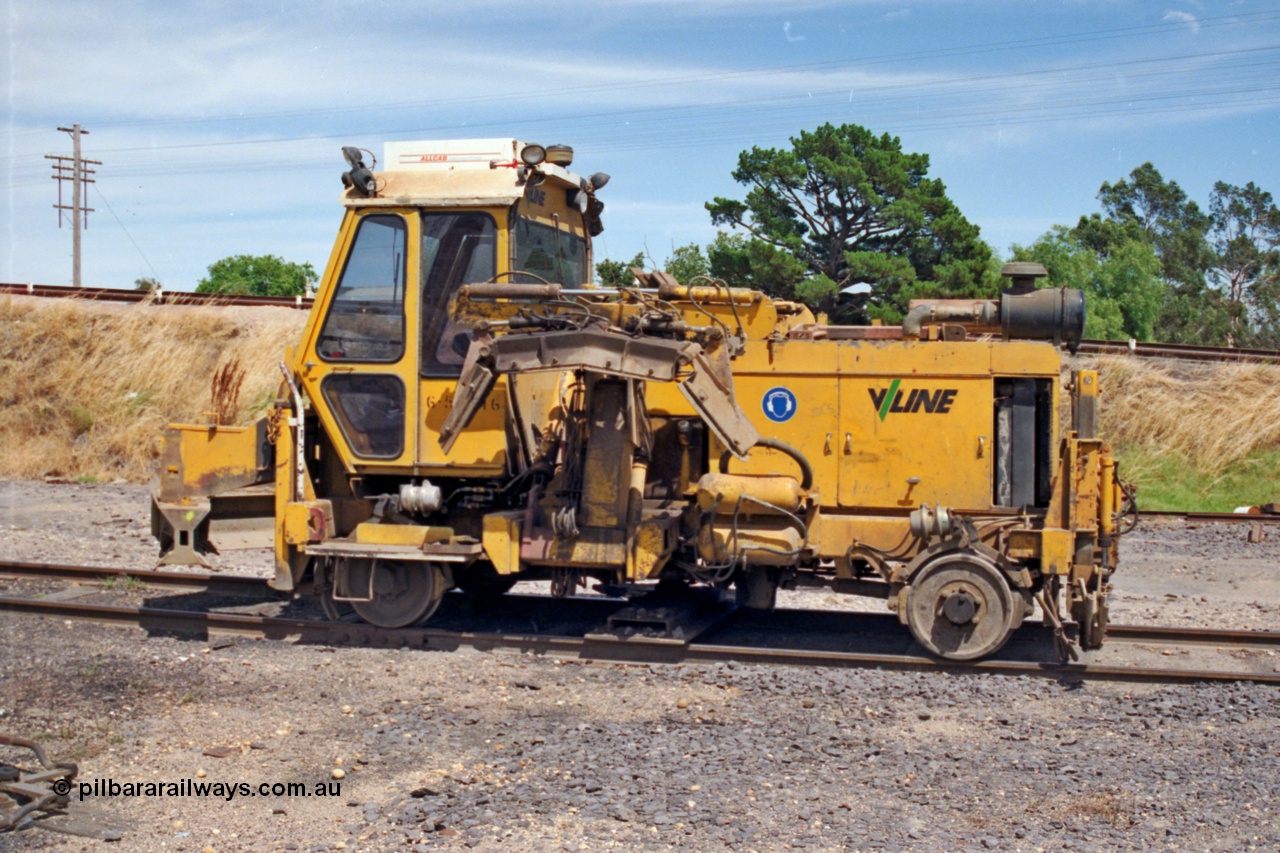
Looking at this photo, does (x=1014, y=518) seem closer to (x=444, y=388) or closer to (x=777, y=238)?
(x=444, y=388)

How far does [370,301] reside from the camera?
7922 mm

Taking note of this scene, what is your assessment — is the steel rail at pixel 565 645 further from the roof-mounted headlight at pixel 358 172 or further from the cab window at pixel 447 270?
the roof-mounted headlight at pixel 358 172

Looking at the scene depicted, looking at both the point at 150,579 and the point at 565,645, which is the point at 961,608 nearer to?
the point at 565,645

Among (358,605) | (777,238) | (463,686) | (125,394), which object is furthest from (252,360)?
(463,686)

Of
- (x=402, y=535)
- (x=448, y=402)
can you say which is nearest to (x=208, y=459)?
(x=402, y=535)

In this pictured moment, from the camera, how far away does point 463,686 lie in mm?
6801

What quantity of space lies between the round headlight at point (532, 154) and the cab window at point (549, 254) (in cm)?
42

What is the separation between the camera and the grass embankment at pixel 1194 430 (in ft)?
59.5

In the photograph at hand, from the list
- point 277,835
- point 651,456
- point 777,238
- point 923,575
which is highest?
point 777,238

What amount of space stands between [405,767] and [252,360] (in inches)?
755

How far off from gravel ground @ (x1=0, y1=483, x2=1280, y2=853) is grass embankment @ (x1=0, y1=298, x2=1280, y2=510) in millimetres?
11861

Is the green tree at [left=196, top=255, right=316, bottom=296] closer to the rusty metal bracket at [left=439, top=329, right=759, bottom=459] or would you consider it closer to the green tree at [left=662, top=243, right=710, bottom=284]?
the green tree at [left=662, top=243, right=710, bottom=284]

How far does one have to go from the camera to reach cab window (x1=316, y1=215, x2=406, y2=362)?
310 inches

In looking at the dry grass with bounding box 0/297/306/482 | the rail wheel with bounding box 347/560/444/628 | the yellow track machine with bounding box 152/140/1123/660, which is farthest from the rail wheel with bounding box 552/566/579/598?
the dry grass with bounding box 0/297/306/482
